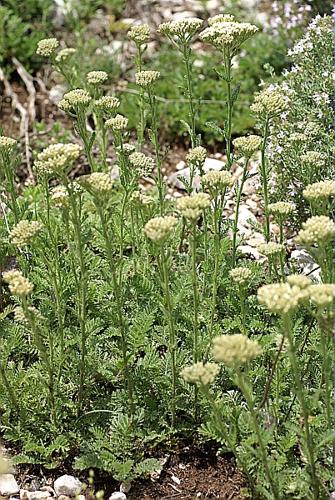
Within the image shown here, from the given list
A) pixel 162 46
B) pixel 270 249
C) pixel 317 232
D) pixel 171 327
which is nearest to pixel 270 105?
pixel 270 249

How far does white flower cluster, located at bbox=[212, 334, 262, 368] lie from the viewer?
229 centimetres

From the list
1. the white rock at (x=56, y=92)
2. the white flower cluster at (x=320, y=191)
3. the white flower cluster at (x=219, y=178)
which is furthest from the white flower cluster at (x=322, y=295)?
the white rock at (x=56, y=92)

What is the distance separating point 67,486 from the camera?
3.02m

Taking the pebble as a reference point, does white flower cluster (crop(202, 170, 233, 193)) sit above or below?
above

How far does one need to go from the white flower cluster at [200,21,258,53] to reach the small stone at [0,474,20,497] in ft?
5.96

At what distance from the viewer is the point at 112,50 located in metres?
6.45

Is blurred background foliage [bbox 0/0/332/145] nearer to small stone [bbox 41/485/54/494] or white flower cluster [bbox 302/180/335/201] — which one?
white flower cluster [bbox 302/180/335/201]

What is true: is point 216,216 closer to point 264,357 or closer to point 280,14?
point 264,357

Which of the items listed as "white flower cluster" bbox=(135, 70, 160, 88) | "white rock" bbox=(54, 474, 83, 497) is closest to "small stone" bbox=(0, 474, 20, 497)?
"white rock" bbox=(54, 474, 83, 497)

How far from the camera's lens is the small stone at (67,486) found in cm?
302

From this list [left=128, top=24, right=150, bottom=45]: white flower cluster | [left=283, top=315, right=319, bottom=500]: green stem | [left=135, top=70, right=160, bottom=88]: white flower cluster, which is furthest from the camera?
[left=128, top=24, right=150, bottom=45]: white flower cluster

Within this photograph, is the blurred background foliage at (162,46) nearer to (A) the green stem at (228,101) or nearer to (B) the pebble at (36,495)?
(A) the green stem at (228,101)

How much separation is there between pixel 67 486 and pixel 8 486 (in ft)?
0.76

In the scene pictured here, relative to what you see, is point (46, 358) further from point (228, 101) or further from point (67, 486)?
point (228, 101)
